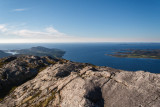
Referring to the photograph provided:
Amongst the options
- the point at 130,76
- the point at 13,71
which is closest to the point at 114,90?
the point at 130,76

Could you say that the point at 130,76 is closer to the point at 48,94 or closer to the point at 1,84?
the point at 48,94

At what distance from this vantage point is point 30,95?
88.8 feet

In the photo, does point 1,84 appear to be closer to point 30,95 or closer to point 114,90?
point 30,95

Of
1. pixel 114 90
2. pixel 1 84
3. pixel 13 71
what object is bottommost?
pixel 1 84

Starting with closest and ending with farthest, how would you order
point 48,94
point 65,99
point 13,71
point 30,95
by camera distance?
1. point 65,99
2. point 48,94
3. point 30,95
4. point 13,71

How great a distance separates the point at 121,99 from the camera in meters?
17.6

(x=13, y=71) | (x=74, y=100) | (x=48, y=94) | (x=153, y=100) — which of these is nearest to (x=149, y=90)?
(x=153, y=100)

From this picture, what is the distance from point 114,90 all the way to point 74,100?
7923mm

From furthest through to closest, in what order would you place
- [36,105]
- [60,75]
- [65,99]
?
[60,75], [36,105], [65,99]

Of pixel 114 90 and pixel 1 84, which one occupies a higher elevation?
pixel 114 90

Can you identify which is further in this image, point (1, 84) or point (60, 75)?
point (1, 84)

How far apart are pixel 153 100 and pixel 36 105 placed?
21966mm

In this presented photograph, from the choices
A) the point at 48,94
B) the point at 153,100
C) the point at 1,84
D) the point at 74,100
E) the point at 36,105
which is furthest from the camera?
the point at 1,84

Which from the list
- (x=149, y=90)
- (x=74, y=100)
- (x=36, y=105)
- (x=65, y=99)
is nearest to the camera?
(x=149, y=90)
